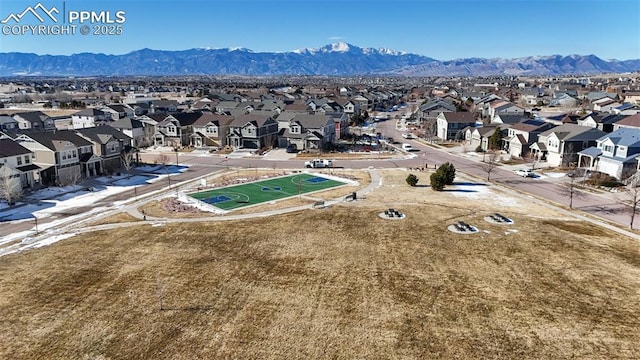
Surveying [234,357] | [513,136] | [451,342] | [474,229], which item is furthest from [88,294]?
[513,136]

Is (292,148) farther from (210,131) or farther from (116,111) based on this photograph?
(116,111)

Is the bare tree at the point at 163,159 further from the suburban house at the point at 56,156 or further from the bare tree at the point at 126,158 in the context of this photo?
the suburban house at the point at 56,156

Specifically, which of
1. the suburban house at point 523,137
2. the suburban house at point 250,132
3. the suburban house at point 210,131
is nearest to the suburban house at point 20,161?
the suburban house at point 210,131

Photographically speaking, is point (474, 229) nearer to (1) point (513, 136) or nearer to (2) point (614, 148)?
(2) point (614, 148)

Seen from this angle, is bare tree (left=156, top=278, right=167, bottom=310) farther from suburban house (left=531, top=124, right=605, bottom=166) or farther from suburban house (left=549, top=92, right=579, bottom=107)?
suburban house (left=549, top=92, right=579, bottom=107)

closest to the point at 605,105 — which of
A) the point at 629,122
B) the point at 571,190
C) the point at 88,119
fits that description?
the point at 629,122

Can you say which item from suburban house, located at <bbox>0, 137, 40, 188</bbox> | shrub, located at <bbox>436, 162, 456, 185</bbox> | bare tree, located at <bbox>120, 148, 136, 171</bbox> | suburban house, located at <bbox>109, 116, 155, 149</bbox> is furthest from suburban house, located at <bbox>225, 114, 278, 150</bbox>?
shrub, located at <bbox>436, 162, 456, 185</bbox>
